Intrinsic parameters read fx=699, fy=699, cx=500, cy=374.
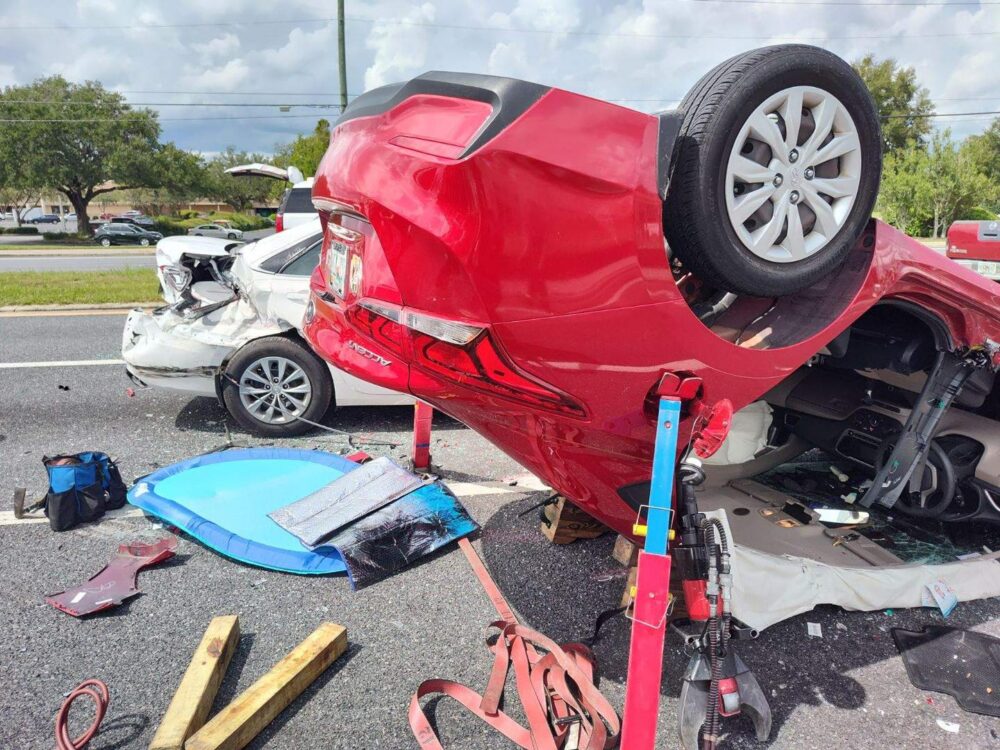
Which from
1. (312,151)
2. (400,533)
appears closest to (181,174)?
(312,151)

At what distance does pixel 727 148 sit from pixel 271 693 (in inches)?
88.3

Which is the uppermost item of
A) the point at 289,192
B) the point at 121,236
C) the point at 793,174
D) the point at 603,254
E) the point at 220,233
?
the point at 289,192

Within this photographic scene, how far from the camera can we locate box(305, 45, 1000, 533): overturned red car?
76.8 inches

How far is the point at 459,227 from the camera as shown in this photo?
1.97 m

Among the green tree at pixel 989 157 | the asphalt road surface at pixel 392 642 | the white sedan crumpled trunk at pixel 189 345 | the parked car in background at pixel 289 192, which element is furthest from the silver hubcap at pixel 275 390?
the green tree at pixel 989 157

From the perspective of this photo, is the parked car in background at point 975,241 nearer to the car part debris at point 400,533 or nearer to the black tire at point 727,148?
the black tire at point 727,148

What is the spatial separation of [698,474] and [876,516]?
6.81 ft

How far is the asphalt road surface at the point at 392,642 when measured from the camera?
7.68 feet

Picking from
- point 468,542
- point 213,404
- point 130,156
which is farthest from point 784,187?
point 130,156

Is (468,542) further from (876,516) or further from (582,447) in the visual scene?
(876,516)

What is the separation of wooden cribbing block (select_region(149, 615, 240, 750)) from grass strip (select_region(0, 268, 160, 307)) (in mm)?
9516

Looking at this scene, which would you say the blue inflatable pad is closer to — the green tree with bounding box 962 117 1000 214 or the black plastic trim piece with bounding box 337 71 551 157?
the black plastic trim piece with bounding box 337 71 551 157

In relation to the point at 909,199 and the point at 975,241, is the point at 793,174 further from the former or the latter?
the point at 909,199

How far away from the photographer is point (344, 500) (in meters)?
3.70
